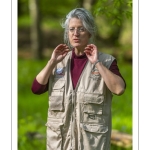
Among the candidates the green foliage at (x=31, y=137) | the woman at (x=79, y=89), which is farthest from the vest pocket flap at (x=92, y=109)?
the green foliage at (x=31, y=137)

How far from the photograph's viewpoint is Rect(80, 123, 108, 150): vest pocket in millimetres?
2990

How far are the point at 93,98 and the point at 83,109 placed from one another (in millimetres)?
114

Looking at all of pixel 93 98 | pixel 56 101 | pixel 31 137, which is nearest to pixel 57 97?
pixel 56 101

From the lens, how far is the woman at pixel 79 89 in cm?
297

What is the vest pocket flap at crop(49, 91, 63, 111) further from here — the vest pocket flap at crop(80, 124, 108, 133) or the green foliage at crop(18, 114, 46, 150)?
the green foliage at crop(18, 114, 46, 150)

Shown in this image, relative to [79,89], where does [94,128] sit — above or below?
below

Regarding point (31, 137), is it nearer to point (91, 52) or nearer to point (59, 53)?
point (59, 53)

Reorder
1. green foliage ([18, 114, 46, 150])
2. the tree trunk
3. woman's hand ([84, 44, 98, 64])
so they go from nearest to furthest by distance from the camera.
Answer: woman's hand ([84, 44, 98, 64])
green foliage ([18, 114, 46, 150])
the tree trunk

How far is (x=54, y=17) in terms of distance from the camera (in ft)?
60.2

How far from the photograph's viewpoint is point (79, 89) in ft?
9.80

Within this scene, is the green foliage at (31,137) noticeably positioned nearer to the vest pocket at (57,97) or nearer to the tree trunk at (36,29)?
the vest pocket at (57,97)

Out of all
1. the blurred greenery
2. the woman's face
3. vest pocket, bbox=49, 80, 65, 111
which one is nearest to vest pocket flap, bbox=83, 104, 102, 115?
vest pocket, bbox=49, 80, 65, 111
